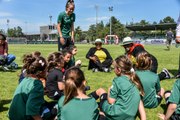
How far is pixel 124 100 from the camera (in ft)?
14.8

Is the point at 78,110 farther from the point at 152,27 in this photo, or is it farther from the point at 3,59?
the point at 152,27

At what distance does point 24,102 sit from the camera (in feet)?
14.6

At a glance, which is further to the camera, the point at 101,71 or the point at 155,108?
the point at 101,71

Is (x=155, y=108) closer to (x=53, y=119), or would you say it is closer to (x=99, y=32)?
(x=53, y=119)

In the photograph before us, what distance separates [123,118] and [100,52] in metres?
7.30

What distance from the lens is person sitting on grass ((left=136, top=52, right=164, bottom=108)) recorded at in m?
5.57

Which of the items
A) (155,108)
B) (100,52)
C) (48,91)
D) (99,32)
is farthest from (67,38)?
(99,32)

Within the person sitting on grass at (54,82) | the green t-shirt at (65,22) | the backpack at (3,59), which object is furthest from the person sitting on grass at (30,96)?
the backpack at (3,59)

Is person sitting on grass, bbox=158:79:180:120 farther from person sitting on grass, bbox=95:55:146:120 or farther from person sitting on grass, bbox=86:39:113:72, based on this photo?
person sitting on grass, bbox=86:39:113:72

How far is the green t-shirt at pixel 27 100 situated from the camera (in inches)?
170

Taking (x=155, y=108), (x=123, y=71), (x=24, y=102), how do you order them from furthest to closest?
(x=155, y=108)
(x=123, y=71)
(x=24, y=102)

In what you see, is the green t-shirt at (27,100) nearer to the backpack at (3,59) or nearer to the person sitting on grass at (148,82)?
the person sitting on grass at (148,82)

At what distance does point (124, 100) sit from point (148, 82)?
1213 millimetres

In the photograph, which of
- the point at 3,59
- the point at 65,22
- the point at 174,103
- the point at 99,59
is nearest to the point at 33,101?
the point at 174,103
